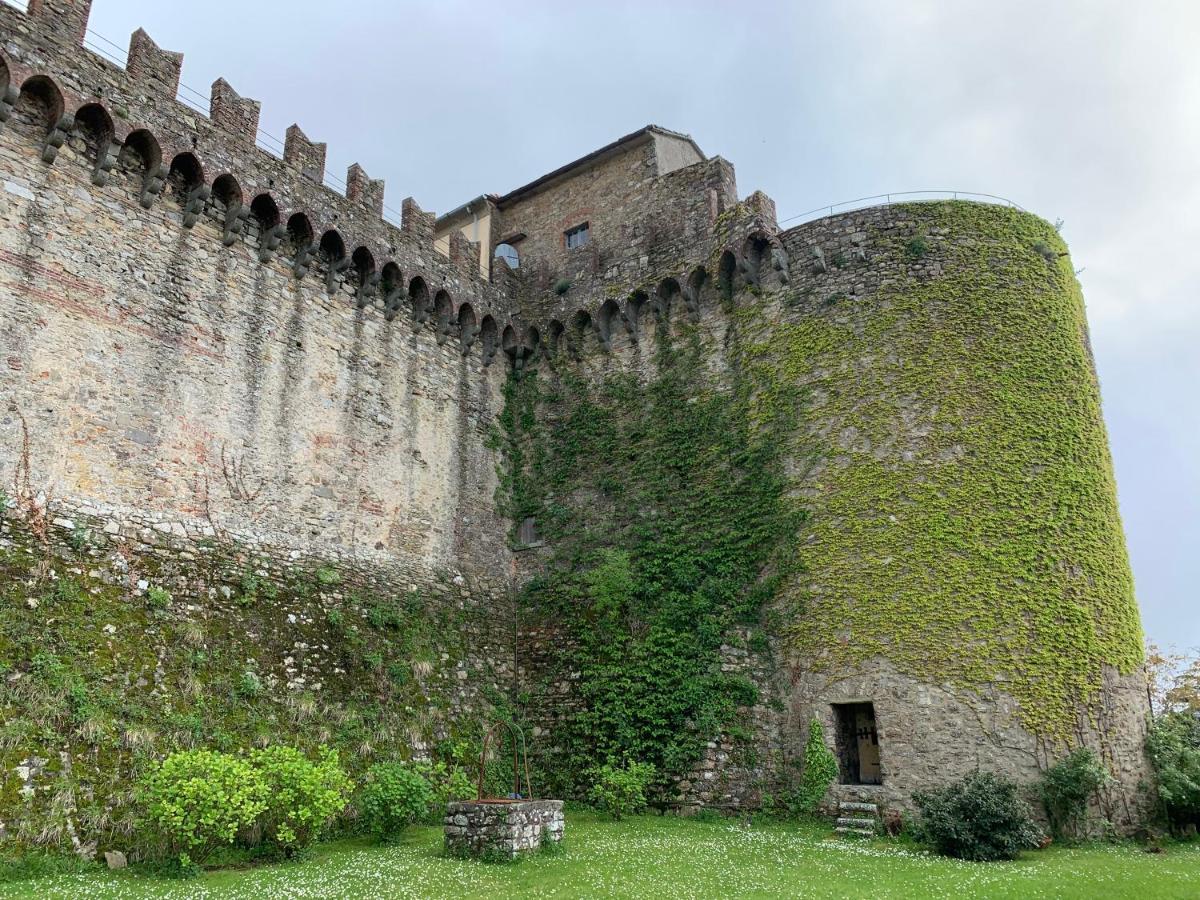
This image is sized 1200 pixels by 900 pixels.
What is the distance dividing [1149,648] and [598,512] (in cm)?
1934

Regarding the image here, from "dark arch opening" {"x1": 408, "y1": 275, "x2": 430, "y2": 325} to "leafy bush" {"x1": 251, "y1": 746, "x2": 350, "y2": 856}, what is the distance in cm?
926

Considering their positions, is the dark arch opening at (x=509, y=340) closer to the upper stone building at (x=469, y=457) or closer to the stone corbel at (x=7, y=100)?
the upper stone building at (x=469, y=457)

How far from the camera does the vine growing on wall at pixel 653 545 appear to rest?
14.1 m

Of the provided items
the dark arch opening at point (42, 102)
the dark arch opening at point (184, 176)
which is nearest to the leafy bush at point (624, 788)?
the dark arch opening at point (184, 176)

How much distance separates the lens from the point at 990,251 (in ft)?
48.0

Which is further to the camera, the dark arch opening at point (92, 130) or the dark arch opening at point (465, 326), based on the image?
the dark arch opening at point (465, 326)

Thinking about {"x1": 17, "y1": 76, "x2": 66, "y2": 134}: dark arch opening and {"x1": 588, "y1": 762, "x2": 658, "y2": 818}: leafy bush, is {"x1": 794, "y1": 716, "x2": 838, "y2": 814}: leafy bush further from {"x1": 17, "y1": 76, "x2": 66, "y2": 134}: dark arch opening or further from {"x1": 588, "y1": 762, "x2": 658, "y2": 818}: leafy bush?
{"x1": 17, "y1": 76, "x2": 66, "y2": 134}: dark arch opening

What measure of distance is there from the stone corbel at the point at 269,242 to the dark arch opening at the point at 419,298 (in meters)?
2.93

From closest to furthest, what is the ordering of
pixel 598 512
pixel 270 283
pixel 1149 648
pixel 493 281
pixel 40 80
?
1. pixel 40 80
2. pixel 270 283
3. pixel 598 512
4. pixel 493 281
5. pixel 1149 648

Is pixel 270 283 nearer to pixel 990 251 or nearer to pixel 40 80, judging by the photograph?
pixel 40 80

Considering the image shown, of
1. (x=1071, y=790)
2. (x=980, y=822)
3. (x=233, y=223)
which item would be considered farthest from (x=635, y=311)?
(x=1071, y=790)

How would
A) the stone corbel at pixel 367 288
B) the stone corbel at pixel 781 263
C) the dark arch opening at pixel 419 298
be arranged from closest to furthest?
the stone corbel at pixel 781 263 < the stone corbel at pixel 367 288 < the dark arch opening at pixel 419 298

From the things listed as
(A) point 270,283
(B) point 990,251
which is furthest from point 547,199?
(B) point 990,251

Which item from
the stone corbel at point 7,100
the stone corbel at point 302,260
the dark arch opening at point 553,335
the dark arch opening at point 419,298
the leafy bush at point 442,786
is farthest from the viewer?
the dark arch opening at point 553,335
